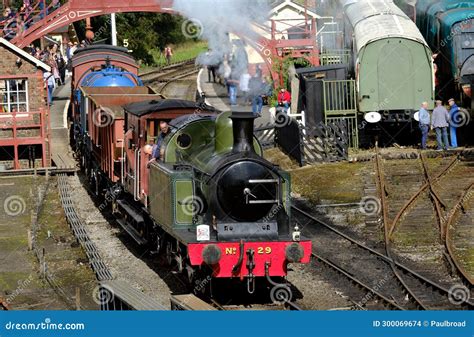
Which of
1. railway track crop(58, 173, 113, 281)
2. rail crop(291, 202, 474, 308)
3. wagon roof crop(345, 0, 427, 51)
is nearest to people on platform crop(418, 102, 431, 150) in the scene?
wagon roof crop(345, 0, 427, 51)

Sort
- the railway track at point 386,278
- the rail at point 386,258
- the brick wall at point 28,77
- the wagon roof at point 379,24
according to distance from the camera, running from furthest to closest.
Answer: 1. the brick wall at point 28,77
2. the wagon roof at point 379,24
3. the rail at point 386,258
4. the railway track at point 386,278

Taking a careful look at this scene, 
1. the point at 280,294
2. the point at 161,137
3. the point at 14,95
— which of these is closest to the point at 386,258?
the point at 280,294

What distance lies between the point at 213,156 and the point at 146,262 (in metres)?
3.67

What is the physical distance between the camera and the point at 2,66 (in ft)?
95.5

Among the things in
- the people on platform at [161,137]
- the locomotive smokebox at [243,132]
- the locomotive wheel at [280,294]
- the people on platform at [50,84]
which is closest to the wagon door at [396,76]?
the people on platform at [161,137]

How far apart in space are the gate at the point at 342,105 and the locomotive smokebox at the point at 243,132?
14.0m

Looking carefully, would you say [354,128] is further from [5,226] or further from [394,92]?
[5,226]

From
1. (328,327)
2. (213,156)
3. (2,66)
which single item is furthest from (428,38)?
(328,327)

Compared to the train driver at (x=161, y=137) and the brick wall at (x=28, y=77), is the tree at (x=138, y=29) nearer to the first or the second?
the brick wall at (x=28, y=77)

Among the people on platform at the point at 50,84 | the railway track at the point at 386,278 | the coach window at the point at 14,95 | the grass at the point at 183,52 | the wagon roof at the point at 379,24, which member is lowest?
the railway track at the point at 386,278

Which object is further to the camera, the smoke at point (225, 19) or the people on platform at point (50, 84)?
the people on platform at point (50, 84)

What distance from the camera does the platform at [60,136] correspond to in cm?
2963

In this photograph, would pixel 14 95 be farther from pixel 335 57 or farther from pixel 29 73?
pixel 335 57

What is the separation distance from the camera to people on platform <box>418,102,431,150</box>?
26.7 metres
